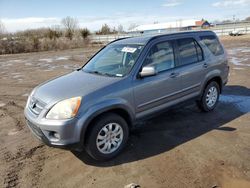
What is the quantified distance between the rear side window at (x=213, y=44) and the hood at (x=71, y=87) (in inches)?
107

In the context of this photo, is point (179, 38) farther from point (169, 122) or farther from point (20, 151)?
point (20, 151)

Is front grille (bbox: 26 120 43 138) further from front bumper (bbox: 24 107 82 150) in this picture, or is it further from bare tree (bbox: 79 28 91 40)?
bare tree (bbox: 79 28 91 40)

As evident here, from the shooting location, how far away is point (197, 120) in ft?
18.0

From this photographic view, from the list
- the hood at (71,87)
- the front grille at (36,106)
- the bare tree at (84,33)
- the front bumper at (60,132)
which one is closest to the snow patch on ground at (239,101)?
the hood at (71,87)

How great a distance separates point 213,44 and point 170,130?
2.38 m

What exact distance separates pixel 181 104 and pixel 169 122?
0.54 m

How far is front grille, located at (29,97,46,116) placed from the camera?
377 centimetres

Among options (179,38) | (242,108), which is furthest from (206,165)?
(242,108)

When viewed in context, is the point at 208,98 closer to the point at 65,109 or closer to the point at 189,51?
the point at 189,51

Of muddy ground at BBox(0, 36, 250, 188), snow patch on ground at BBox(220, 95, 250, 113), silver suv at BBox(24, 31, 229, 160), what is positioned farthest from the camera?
snow patch on ground at BBox(220, 95, 250, 113)

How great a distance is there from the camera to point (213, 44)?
19.4 feet

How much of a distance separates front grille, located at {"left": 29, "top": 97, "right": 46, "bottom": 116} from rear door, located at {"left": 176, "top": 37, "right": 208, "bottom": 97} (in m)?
2.64

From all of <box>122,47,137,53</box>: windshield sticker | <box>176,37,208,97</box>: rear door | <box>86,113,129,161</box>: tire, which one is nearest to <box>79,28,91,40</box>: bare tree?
<box>176,37,208,97</box>: rear door

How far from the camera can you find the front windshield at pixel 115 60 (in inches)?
171
